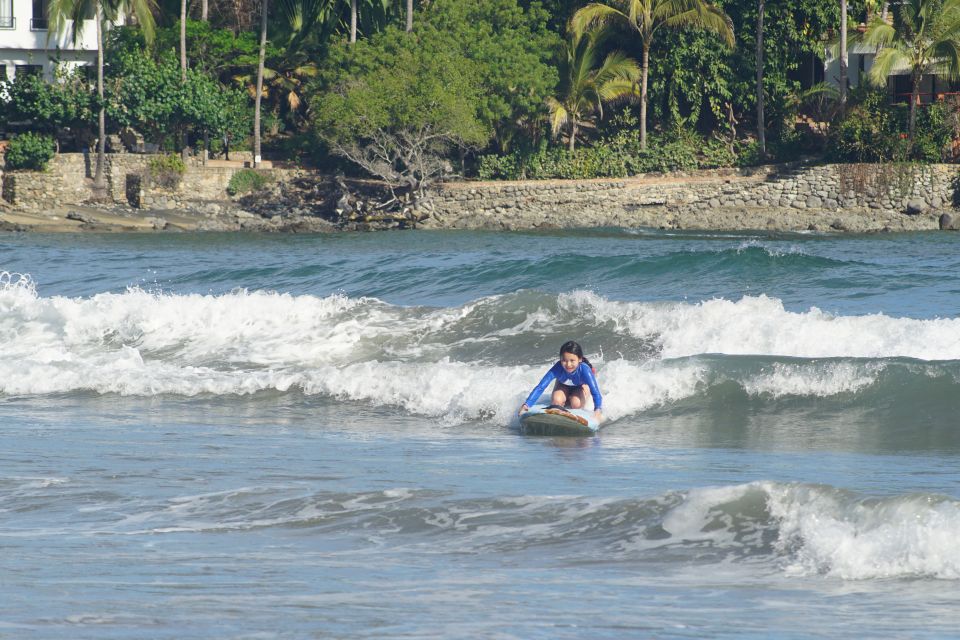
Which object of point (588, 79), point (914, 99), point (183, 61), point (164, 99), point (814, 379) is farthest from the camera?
point (183, 61)

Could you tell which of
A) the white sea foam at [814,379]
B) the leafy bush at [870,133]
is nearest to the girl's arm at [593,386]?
A: the white sea foam at [814,379]

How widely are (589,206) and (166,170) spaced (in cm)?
1337

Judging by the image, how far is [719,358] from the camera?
39.8 feet

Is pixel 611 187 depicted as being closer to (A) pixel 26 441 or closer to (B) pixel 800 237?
(B) pixel 800 237

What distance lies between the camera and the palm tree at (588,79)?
38906mm

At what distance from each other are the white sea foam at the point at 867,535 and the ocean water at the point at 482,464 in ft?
0.05

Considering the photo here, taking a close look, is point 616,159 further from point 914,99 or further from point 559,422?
point 559,422

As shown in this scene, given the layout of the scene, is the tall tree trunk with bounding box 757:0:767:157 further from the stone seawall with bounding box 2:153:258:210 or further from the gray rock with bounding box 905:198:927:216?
Result: the stone seawall with bounding box 2:153:258:210

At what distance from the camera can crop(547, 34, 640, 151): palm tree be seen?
128 feet

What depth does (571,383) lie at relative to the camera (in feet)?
35.8

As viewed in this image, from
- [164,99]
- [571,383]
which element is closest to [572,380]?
[571,383]

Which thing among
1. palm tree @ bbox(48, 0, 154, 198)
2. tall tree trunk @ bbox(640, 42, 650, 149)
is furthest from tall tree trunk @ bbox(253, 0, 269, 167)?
tall tree trunk @ bbox(640, 42, 650, 149)

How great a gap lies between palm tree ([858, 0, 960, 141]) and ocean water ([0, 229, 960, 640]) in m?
16.9

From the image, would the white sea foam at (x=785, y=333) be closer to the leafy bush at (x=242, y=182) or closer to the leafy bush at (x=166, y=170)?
the leafy bush at (x=242, y=182)
